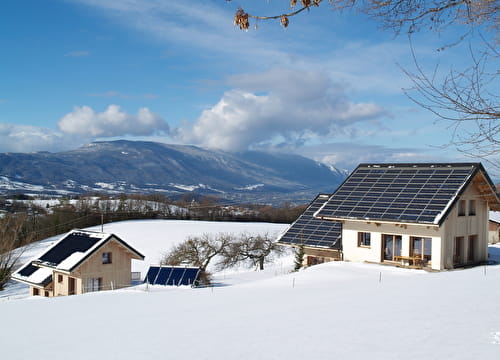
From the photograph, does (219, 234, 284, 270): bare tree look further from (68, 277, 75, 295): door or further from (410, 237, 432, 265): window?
(410, 237, 432, 265): window

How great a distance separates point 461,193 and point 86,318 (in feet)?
55.1

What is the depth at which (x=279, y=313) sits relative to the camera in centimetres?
1197

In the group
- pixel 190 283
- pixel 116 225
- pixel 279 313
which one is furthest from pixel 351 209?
pixel 116 225

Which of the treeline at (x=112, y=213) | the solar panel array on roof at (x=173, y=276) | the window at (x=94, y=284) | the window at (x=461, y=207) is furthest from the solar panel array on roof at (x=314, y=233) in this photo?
the treeline at (x=112, y=213)

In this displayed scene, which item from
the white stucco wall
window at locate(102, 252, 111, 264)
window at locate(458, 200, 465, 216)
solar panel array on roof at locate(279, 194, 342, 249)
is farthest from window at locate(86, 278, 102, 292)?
window at locate(458, 200, 465, 216)

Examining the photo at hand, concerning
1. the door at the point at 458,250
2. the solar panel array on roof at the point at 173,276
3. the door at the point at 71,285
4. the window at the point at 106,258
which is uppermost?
the door at the point at 458,250

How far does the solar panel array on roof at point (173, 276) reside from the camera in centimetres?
2734

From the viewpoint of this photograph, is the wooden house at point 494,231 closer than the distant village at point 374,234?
No

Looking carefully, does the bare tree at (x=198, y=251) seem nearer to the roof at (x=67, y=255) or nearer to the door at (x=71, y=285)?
the roof at (x=67, y=255)

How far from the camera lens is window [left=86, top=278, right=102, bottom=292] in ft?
94.8

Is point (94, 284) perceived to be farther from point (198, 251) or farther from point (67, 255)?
point (198, 251)

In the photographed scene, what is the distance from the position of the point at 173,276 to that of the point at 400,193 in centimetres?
1417

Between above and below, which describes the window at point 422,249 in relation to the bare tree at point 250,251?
above

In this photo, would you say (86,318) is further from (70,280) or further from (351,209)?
(70,280)
